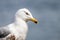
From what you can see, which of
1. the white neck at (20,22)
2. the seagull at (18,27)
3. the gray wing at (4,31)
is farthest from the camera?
the white neck at (20,22)

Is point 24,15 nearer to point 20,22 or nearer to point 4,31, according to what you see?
point 20,22

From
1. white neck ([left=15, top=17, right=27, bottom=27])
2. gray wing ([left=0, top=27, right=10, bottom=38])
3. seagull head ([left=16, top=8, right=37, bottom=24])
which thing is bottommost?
gray wing ([left=0, top=27, right=10, bottom=38])

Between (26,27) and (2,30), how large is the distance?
3.38ft

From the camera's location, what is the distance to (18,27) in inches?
320

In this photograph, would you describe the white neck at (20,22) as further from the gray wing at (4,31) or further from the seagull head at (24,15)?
the gray wing at (4,31)

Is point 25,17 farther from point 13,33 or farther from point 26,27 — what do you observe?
point 13,33

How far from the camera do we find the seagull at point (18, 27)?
779cm

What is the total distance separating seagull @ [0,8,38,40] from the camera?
7.79m

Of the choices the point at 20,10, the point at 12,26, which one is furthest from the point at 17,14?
the point at 12,26

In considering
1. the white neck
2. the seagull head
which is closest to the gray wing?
the white neck

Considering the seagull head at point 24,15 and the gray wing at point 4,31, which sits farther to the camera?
the seagull head at point 24,15

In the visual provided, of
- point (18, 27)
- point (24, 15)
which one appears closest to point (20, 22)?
point (18, 27)

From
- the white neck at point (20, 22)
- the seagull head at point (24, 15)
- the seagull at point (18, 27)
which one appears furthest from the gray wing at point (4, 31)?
the seagull head at point (24, 15)

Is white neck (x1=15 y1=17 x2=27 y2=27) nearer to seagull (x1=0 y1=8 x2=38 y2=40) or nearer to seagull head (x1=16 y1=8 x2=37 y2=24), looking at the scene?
seagull (x1=0 y1=8 x2=38 y2=40)
